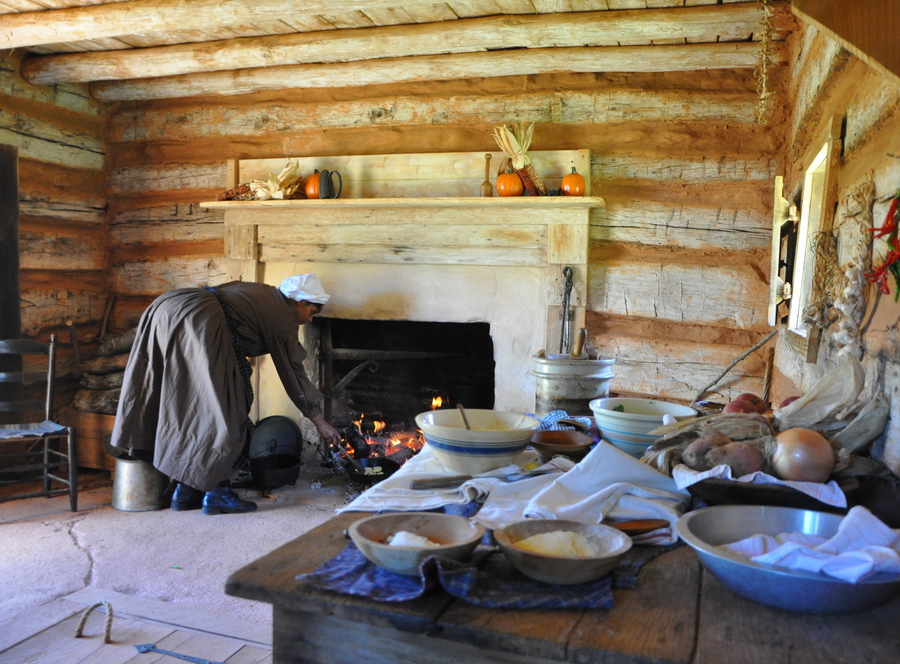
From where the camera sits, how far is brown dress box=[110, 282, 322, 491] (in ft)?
15.0

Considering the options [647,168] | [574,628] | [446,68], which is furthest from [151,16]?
[574,628]

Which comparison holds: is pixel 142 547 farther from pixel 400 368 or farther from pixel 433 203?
pixel 433 203

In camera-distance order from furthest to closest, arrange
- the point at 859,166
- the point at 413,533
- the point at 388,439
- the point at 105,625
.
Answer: the point at 388,439, the point at 105,625, the point at 859,166, the point at 413,533

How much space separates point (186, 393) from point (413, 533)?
3.66 metres

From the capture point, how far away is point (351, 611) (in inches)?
46.1

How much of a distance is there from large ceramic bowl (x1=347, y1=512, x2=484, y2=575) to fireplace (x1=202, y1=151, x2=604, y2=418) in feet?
11.3

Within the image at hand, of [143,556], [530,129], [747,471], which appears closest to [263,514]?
[143,556]

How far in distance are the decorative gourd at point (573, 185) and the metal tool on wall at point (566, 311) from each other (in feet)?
1.69

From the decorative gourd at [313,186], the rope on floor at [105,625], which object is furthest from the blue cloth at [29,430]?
the decorative gourd at [313,186]

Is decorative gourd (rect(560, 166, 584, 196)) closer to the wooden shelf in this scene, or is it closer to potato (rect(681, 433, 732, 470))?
the wooden shelf

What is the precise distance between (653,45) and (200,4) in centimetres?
270

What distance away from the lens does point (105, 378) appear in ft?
18.3

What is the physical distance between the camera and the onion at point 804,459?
1619 mm

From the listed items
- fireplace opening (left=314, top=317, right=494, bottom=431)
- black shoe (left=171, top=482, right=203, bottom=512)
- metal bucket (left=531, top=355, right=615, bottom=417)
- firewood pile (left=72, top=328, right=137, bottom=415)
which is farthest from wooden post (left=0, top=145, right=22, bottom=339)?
metal bucket (left=531, top=355, right=615, bottom=417)
